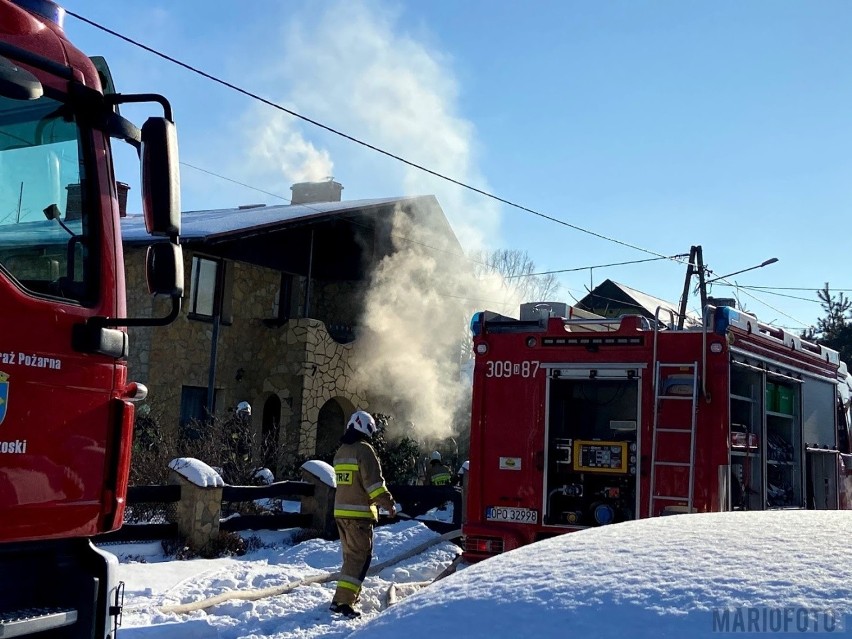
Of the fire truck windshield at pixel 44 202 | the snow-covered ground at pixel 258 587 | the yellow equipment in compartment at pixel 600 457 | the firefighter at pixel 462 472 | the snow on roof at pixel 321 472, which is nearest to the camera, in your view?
the fire truck windshield at pixel 44 202

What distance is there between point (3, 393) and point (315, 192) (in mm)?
23283

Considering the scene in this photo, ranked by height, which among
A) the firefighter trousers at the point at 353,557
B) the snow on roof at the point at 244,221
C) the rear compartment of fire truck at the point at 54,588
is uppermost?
the snow on roof at the point at 244,221

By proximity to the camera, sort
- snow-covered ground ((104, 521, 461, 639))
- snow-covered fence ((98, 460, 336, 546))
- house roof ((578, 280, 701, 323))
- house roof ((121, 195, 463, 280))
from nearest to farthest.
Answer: snow-covered ground ((104, 521, 461, 639))
snow-covered fence ((98, 460, 336, 546))
house roof ((121, 195, 463, 280))
house roof ((578, 280, 701, 323))

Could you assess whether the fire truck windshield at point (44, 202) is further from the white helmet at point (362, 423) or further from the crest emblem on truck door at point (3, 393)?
the white helmet at point (362, 423)

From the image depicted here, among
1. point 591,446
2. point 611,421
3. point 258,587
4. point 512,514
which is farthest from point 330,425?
point 591,446

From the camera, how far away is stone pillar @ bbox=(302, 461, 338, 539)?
11367 mm

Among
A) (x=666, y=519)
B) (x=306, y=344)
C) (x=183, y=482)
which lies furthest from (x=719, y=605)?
(x=306, y=344)

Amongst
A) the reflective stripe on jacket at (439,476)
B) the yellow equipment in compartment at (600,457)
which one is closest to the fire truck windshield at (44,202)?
the yellow equipment in compartment at (600,457)

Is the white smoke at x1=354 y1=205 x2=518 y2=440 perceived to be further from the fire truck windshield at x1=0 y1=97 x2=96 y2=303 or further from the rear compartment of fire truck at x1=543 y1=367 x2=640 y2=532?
the fire truck windshield at x1=0 y1=97 x2=96 y2=303

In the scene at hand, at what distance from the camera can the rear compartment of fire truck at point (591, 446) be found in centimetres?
787

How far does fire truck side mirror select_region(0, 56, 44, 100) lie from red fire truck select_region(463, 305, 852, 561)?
5442 millimetres

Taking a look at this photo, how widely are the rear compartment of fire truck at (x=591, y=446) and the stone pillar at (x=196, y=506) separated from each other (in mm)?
3741

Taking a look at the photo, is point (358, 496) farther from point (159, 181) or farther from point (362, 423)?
point (159, 181)

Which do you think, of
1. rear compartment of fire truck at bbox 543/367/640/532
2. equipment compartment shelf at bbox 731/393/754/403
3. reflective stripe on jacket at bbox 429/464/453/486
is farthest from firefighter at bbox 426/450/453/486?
equipment compartment shelf at bbox 731/393/754/403
